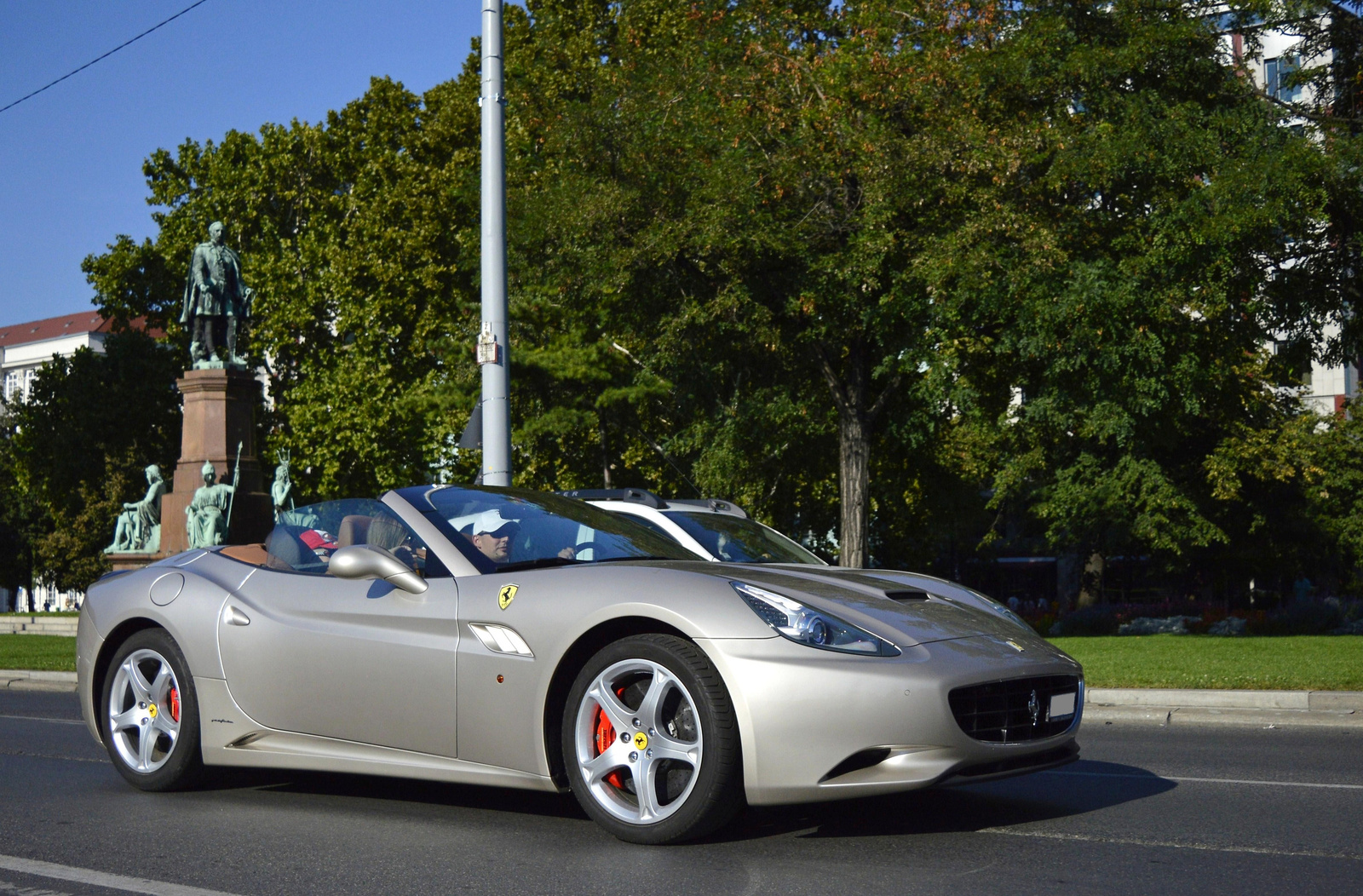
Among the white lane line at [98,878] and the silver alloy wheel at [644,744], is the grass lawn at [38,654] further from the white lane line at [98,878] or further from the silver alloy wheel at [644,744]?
the silver alloy wheel at [644,744]

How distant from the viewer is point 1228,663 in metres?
13.6

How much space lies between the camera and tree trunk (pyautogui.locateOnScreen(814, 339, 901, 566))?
20.8 m

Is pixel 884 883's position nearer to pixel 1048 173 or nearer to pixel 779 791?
pixel 779 791

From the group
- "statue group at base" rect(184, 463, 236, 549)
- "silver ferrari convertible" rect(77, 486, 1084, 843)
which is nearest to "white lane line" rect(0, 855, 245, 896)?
"silver ferrari convertible" rect(77, 486, 1084, 843)

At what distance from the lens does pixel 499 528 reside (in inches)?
222

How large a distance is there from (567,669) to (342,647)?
1.00 meters

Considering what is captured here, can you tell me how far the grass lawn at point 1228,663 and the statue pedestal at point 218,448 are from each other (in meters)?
14.6

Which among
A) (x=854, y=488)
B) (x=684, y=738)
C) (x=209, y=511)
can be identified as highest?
(x=854, y=488)

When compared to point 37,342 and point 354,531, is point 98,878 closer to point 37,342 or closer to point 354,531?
point 354,531

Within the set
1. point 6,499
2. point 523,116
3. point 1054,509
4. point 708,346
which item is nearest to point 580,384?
point 523,116

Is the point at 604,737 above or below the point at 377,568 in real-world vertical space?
below

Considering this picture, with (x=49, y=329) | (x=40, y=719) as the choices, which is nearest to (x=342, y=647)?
(x=40, y=719)

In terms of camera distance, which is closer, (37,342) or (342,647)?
(342,647)

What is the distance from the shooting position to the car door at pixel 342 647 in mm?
5207
